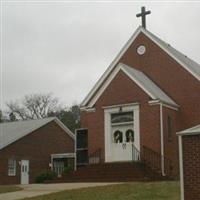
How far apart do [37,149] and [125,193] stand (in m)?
26.2

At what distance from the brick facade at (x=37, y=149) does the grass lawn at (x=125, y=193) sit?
21.6 metres

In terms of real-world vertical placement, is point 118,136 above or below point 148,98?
below

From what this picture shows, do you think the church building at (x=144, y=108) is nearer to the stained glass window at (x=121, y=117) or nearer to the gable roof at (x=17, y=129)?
the stained glass window at (x=121, y=117)

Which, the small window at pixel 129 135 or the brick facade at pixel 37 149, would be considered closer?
the small window at pixel 129 135

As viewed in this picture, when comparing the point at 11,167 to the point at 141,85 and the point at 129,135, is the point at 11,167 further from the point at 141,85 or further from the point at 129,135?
the point at 141,85

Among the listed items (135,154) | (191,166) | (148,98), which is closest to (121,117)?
(148,98)

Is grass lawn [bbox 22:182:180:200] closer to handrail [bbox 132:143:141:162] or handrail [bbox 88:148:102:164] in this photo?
handrail [bbox 132:143:141:162]

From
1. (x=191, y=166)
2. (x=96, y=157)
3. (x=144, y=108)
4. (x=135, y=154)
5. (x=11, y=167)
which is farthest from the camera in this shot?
(x=11, y=167)

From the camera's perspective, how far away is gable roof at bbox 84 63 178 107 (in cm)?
2808

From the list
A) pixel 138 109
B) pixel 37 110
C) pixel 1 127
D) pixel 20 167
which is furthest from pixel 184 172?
pixel 37 110

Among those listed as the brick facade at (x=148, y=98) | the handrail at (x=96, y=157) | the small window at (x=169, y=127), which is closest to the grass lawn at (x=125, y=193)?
the brick facade at (x=148, y=98)

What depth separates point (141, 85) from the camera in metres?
28.4

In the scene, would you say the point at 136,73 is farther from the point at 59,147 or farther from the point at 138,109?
the point at 59,147

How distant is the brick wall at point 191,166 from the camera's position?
15.0 meters
